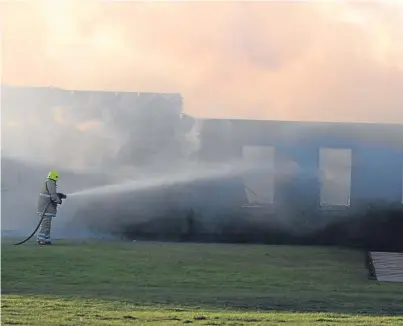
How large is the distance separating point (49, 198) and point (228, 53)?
286 cm

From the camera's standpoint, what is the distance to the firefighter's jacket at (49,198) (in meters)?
9.70

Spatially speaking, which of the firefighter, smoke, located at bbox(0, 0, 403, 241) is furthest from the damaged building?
the firefighter

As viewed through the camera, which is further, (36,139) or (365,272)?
(36,139)

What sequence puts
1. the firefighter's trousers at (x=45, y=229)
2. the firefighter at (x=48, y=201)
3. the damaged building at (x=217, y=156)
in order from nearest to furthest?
the firefighter's trousers at (x=45, y=229) → the firefighter at (x=48, y=201) → the damaged building at (x=217, y=156)

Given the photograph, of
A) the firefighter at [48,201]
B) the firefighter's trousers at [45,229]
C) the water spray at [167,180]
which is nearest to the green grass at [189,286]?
the firefighter's trousers at [45,229]

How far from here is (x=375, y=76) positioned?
9.61 m

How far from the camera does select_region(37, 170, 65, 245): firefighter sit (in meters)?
9.60

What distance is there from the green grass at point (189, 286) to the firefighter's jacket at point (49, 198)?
1.85 feet

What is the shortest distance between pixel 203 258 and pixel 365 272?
1724 millimetres

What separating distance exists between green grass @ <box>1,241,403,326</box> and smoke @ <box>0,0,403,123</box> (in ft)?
6.11

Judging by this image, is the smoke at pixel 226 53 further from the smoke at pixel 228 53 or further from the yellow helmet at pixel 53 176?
the yellow helmet at pixel 53 176

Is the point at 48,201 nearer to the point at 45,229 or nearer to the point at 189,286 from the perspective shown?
the point at 45,229

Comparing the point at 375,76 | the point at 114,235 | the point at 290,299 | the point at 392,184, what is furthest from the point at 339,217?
the point at 290,299

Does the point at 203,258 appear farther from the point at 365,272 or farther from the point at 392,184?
the point at 392,184
